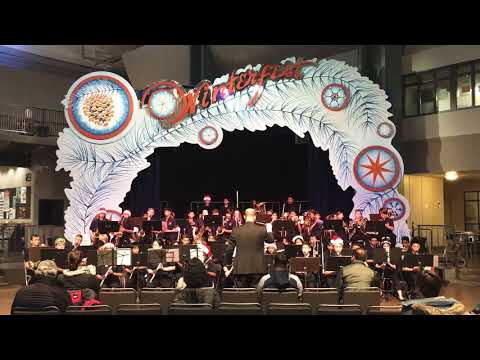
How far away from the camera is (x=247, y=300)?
314 inches

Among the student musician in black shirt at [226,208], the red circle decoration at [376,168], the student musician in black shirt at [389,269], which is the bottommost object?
the student musician in black shirt at [389,269]

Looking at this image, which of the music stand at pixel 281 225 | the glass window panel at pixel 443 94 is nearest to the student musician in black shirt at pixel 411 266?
the music stand at pixel 281 225

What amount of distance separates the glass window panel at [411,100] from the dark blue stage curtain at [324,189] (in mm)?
3947

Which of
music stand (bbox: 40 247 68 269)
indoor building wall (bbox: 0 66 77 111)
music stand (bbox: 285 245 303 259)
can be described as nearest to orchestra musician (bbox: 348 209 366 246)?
music stand (bbox: 285 245 303 259)

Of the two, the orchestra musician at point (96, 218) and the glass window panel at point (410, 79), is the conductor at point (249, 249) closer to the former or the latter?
the orchestra musician at point (96, 218)

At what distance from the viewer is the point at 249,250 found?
9688 mm

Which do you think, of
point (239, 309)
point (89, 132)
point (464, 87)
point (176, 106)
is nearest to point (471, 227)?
point (464, 87)

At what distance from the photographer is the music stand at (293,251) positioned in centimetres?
1190

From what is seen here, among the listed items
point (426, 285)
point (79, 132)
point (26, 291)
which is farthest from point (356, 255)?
point (79, 132)

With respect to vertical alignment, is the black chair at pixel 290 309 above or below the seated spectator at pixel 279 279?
below

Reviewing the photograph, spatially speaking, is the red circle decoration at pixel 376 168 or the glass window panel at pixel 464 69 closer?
the red circle decoration at pixel 376 168

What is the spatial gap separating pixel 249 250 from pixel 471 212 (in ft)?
58.0
